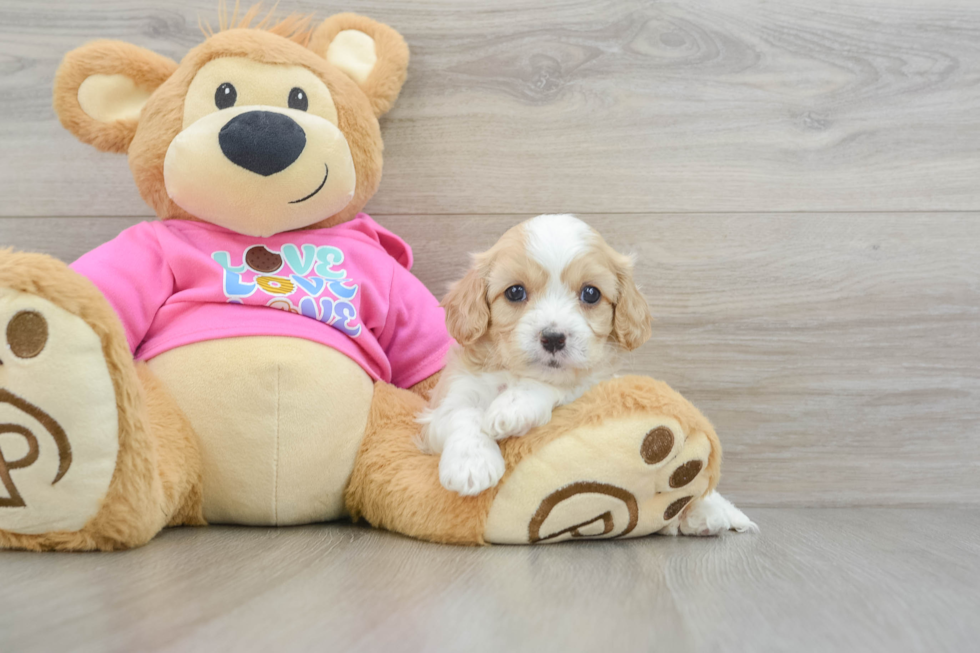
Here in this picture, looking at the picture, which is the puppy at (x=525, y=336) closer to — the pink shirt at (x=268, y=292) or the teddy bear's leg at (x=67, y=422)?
the pink shirt at (x=268, y=292)

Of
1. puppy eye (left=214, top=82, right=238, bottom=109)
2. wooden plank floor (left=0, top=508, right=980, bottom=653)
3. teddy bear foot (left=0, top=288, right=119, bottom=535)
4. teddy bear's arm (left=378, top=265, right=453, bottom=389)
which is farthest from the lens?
teddy bear's arm (left=378, top=265, right=453, bottom=389)

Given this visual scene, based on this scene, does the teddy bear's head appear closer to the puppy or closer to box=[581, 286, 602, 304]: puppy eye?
the puppy

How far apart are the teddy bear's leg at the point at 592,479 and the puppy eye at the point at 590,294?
0.46ft

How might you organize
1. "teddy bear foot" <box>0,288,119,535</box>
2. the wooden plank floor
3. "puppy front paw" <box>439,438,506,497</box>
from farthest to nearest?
"puppy front paw" <box>439,438,506,497</box>, "teddy bear foot" <box>0,288,119,535</box>, the wooden plank floor

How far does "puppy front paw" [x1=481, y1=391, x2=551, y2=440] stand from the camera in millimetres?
1044

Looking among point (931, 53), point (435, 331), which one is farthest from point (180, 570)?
point (931, 53)

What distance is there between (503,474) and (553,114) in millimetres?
867

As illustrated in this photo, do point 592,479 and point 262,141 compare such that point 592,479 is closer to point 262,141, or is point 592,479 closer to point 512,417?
point 512,417

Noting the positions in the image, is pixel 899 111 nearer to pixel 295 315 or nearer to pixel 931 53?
pixel 931 53

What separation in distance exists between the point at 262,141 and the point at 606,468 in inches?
28.9

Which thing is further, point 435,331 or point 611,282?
point 435,331

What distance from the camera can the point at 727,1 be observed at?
155 centimetres

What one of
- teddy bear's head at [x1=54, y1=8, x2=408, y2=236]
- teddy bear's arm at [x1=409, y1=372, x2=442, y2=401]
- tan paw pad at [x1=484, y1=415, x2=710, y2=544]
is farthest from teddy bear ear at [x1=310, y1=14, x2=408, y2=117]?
tan paw pad at [x1=484, y1=415, x2=710, y2=544]

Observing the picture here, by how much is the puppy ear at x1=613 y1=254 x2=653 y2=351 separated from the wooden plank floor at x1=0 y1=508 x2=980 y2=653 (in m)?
0.33
